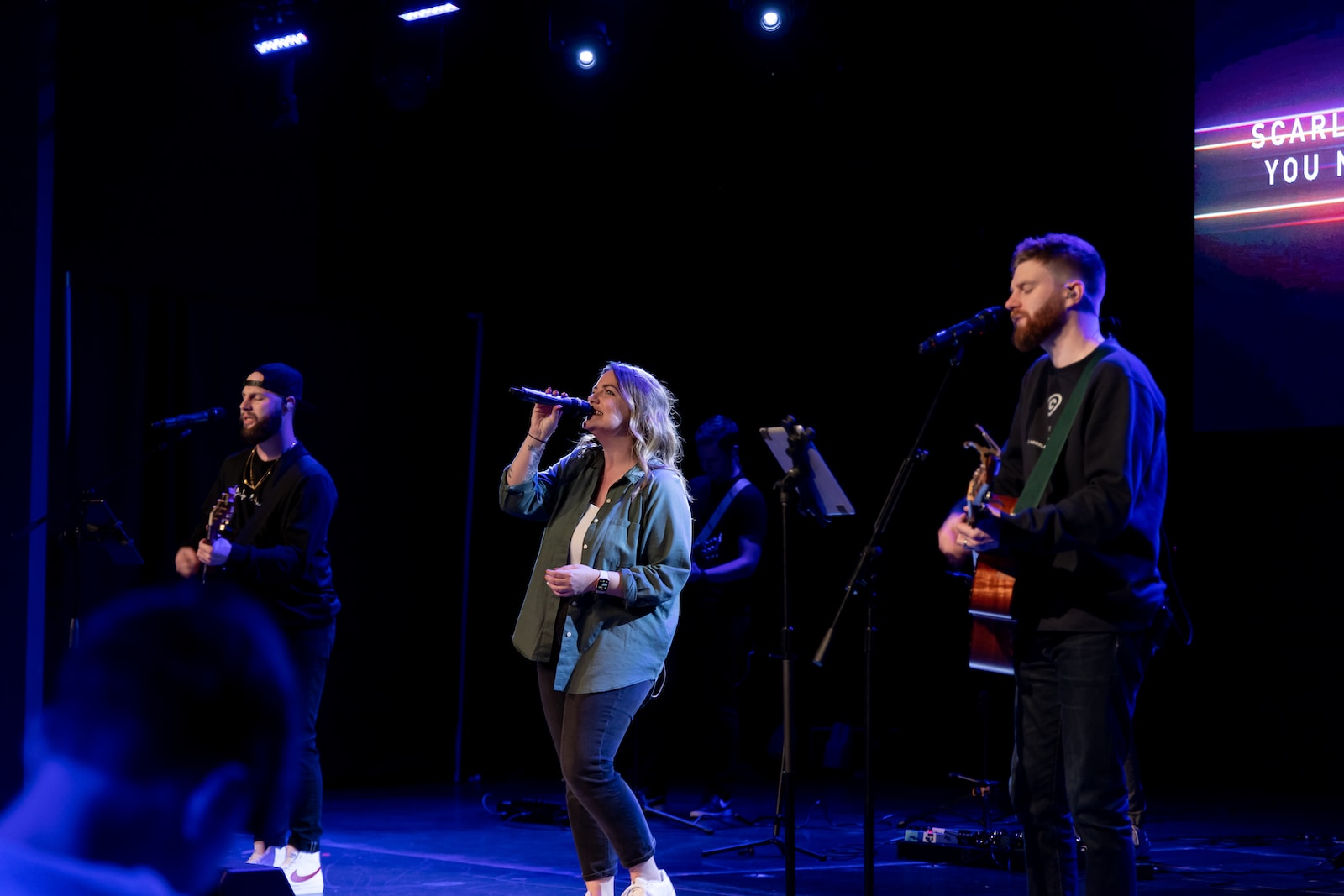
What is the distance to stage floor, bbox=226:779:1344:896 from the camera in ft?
18.5

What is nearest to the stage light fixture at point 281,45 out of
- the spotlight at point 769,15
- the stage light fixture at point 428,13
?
the stage light fixture at point 428,13

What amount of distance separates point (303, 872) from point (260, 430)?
1746mm

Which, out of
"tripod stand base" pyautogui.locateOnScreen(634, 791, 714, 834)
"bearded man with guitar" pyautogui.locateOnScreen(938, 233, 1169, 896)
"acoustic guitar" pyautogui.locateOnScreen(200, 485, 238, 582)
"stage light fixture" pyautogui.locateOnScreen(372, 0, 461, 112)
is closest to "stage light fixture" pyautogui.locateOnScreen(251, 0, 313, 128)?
"stage light fixture" pyautogui.locateOnScreen(372, 0, 461, 112)

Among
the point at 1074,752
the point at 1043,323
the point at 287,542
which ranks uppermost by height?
the point at 1043,323

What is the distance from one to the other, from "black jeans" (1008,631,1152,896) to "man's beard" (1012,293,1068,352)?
78cm

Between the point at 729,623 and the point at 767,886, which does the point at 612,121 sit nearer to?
the point at 729,623

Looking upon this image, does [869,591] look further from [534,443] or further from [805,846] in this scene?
[805,846]

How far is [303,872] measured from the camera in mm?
5426

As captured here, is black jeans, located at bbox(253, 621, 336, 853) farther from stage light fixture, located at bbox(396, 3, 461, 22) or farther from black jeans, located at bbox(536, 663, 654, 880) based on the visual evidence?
stage light fixture, located at bbox(396, 3, 461, 22)

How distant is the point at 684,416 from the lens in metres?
9.84

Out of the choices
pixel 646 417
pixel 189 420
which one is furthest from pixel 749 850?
pixel 189 420

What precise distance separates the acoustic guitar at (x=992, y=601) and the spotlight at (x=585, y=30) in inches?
159

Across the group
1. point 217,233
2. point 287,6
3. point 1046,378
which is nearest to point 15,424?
point 217,233

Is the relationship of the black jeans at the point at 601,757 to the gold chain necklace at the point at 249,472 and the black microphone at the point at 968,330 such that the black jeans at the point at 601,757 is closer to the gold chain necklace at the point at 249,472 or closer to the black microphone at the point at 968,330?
the black microphone at the point at 968,330
